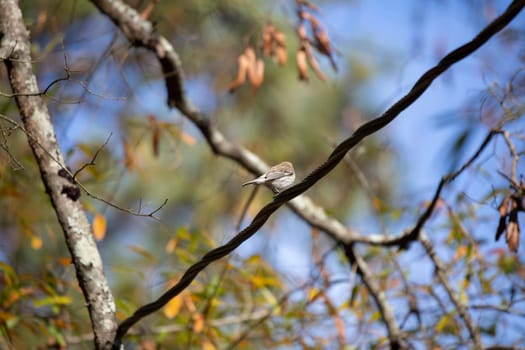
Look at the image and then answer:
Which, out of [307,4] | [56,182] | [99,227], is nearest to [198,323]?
[99,227]

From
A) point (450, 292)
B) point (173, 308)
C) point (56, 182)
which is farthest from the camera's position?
point (450, 292)

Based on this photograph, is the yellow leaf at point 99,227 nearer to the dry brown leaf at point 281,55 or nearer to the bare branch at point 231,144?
the bare branch at point 231,144

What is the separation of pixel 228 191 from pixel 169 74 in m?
4.08

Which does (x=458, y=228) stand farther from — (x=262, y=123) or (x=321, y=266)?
(x=262, y=123)

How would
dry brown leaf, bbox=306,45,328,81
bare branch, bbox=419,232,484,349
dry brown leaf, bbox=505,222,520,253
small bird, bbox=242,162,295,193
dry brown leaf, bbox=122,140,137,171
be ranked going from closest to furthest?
dry brown leaf, bbox=505,222,520,253
small bird, bbox=242,162,295,193
dry brown leaf, bbox=306,45,328,81
bare branch, bbox=419,232,484,349
dry brown leaf, bbox=122,140,137,171

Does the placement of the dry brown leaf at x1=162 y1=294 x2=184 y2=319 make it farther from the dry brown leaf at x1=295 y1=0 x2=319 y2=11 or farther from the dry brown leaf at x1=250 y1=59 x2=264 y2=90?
the dry brown leaf at x1=295 y1=0 x2=319 y2=11

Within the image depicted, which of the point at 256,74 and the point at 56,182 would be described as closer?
the point at 56,182

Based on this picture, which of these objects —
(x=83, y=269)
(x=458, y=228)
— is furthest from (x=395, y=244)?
(x=83, y=269)

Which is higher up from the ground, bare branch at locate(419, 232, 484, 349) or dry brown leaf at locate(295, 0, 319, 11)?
dry brown leaf at locate(295, 0, 319, 11)

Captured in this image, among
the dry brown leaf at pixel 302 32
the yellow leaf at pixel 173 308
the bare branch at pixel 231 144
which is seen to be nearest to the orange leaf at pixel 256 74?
the dry brown leaf at pixel 302 32

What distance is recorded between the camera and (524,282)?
11.1 feet

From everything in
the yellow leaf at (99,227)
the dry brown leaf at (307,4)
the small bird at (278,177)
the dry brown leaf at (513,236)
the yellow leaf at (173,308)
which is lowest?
the dry brown leaf at (513,236)

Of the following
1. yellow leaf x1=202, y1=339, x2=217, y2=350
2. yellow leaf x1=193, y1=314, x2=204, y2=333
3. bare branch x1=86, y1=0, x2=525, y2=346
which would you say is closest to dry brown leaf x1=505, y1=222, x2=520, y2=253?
bare branch x1=86, y1=0, x2=525, y2=346

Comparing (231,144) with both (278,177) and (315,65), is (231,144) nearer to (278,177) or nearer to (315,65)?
(315,65)
